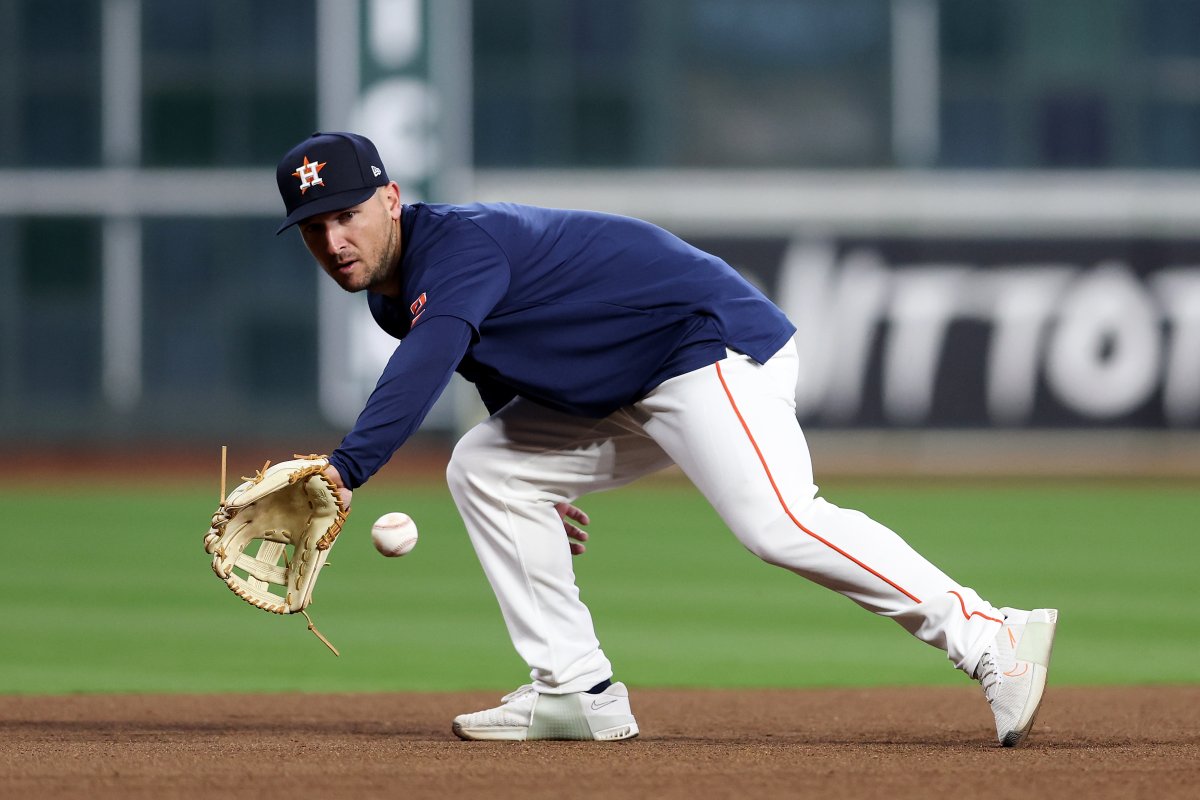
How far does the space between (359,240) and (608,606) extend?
402 cm

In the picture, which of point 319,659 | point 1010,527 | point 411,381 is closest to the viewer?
point 411,381

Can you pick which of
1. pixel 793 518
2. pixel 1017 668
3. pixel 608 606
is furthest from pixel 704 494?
pixel 608 606

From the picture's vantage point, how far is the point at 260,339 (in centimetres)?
1623

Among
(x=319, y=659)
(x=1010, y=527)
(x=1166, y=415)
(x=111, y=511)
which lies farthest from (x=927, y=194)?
(x=319, y=659)

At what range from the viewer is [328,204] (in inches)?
152

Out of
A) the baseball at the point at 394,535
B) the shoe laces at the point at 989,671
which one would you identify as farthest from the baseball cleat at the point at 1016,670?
the baseball at the point at 394,535

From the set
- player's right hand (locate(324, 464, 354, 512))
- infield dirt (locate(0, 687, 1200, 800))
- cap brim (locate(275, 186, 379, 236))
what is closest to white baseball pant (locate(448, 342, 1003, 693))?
infield dirt (locate(0, 687, 1200, 800))

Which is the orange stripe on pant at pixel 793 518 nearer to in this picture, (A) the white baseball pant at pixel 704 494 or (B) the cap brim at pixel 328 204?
(A) the white baseball pant at pixel 704 494

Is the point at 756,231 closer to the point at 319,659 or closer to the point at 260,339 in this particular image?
the point at 260,339

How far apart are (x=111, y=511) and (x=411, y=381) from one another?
930 centimetres

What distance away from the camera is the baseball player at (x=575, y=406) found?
151 inches

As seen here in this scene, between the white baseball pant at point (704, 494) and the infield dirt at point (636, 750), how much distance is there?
286 millimetres

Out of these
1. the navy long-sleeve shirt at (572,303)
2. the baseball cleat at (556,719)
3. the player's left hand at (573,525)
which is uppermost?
the navy long-sleeve shirt at (572,303)

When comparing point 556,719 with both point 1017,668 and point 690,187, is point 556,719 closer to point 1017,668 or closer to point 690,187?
point 1017,668
